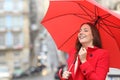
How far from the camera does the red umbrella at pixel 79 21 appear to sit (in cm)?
425

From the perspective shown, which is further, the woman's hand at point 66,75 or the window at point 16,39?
the window at point 16,39

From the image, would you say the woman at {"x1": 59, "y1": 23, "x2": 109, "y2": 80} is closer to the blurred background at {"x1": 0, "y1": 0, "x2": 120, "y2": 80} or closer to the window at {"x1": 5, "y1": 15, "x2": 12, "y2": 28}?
the blurred background at {"x1": 0, "y1": 0, "x2": 120, "y2": 80}

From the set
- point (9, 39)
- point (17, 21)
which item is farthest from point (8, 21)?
point (9, 39)

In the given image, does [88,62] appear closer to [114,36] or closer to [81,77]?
[81,77]

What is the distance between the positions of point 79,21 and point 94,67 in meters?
0.86

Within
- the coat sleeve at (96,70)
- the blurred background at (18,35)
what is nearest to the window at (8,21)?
Result: the blurred background at (18,35)

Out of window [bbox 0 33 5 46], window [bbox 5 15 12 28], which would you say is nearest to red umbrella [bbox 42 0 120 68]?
window [bbox 5 15 12 28]

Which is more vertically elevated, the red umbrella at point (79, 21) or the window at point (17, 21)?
the window at point (17, 21)

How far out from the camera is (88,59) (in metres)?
3.81

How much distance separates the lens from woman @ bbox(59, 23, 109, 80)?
371cm

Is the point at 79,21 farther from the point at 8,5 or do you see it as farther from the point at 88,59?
the point at 8,5

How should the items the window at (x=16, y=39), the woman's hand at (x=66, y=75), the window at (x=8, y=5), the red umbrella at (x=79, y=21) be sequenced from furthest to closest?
the window at (x=16, y=39)
the window at (x=8, y=5)
the red umbrella at (x=79, y=21)
the woman's hand at (x=66, y=75)

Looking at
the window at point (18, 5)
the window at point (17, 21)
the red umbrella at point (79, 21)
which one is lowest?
the red umbrella at point (79, 21)

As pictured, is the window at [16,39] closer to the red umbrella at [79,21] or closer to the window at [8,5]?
the window at [8,5]
